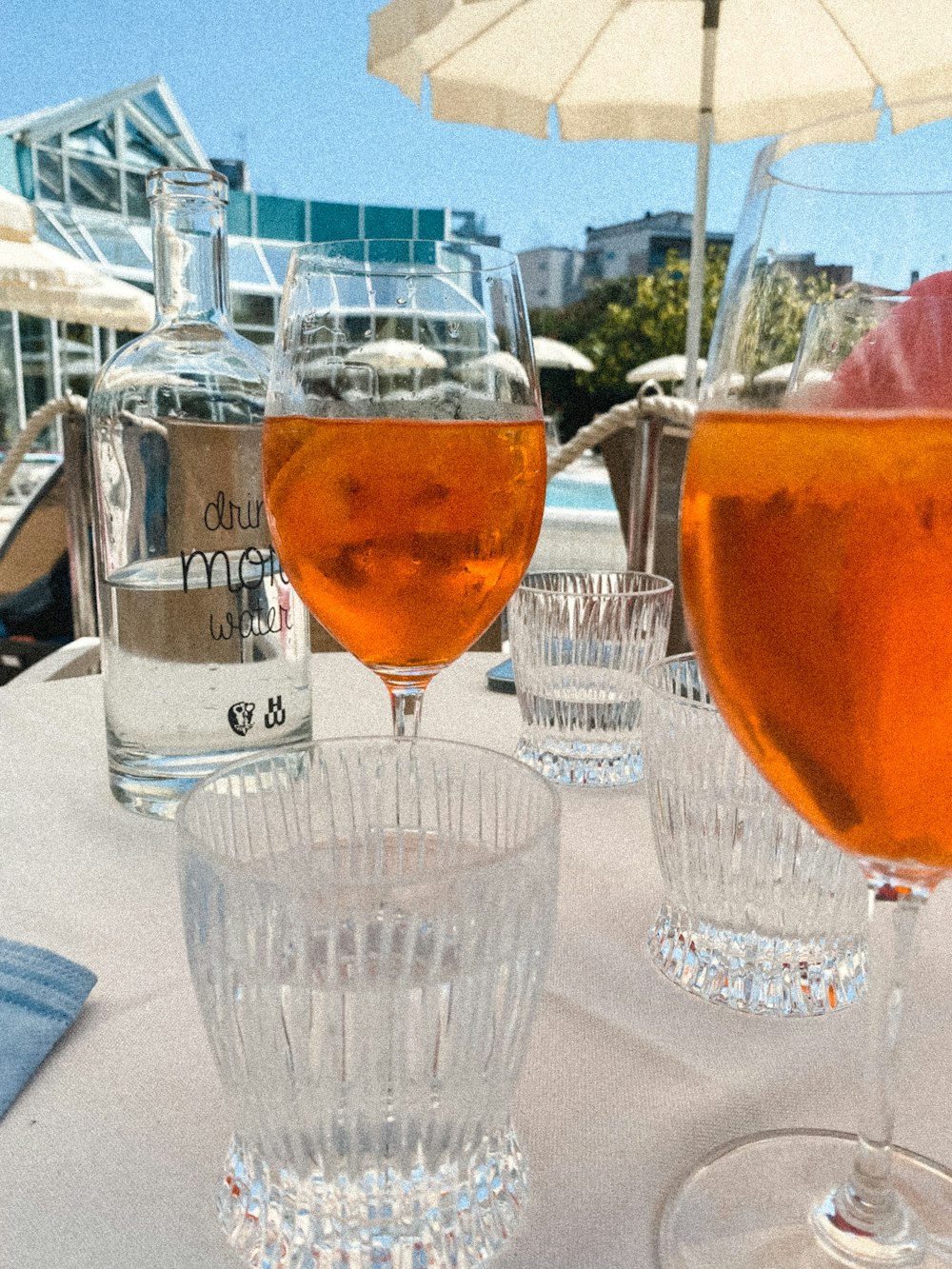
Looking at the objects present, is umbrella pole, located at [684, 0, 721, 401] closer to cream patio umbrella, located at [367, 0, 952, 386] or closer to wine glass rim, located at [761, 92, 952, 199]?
cream patio umbrella, located at [367, 0, 952, 386]

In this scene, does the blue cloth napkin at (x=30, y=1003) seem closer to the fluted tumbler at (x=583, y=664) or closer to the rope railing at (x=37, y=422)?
the fluted tumbler at (x=583, y=664)

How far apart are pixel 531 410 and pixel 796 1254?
40cm

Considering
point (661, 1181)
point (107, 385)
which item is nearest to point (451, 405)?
point (107, 385)

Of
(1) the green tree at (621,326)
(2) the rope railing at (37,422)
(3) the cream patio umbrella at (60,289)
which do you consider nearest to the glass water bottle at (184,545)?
(2) the rope railing at (37,422)

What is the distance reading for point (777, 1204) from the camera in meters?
0.33

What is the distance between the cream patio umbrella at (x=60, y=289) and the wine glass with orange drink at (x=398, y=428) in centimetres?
459

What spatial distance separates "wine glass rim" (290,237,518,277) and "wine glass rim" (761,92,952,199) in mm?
236

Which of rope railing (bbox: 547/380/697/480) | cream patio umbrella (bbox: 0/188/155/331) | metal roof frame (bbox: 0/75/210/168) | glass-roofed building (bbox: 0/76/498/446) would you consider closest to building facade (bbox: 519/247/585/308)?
glass-roofed building (bbox: 0/76/498/446)

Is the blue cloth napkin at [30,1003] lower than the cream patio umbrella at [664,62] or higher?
lower

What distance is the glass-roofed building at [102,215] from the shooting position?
11.1 meters

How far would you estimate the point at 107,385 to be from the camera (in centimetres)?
63

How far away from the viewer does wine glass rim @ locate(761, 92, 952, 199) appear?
0.92ft

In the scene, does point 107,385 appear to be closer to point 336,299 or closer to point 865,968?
point 336,299

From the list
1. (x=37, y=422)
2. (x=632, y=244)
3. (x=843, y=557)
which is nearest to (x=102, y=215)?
(x=632, y=244)
